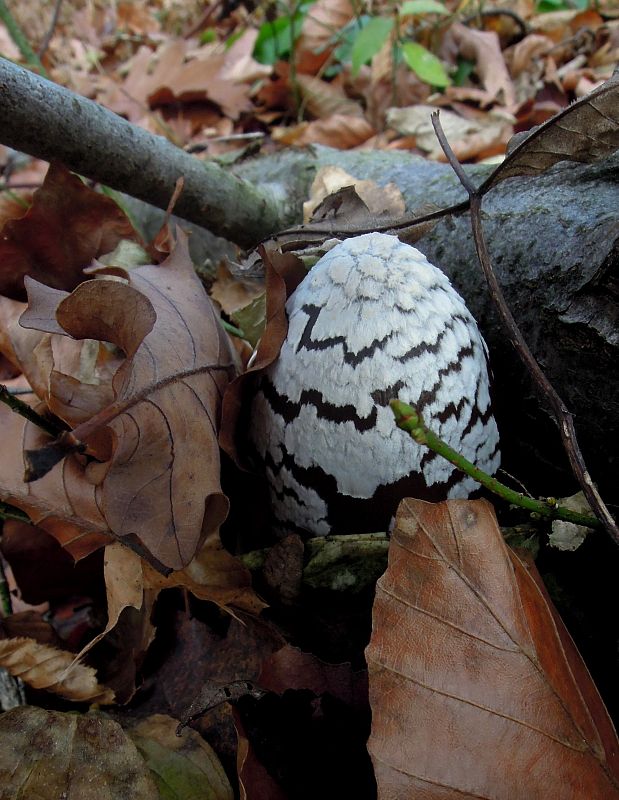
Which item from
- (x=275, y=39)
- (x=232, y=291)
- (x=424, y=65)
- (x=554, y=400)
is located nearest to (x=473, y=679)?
(x=554, y=400)

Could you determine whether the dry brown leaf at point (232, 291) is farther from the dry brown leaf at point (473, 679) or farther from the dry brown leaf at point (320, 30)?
the dry brown leaf at point (320, 30)

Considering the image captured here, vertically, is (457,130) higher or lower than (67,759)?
higher

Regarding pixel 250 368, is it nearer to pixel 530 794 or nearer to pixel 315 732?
pixel 315 732

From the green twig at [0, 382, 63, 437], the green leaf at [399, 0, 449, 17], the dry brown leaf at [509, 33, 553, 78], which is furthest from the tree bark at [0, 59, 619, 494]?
the dry brown leaf at [509, 33, 553, 78]

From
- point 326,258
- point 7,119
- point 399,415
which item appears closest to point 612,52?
point 326,258

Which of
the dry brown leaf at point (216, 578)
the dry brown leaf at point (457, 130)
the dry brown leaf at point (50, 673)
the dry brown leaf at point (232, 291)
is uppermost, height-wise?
the dry brown leaf at point (457, 130)

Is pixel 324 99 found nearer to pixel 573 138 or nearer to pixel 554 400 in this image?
pixel 573 138

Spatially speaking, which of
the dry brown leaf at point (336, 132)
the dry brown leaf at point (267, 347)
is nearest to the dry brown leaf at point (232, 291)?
the dry brown leaf at point (267, 347)
